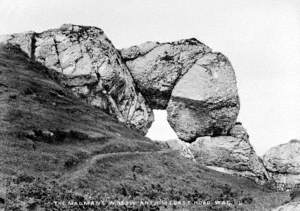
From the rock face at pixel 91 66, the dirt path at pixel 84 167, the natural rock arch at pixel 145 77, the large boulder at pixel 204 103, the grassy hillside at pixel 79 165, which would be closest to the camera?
the grassy hillside at pixel 79 165

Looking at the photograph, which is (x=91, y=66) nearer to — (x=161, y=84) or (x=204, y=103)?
(x=161, y=84)

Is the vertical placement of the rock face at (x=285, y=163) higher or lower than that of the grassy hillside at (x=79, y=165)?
lower

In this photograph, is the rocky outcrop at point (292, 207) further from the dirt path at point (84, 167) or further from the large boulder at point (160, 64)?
the large boulder at point (160, 64)

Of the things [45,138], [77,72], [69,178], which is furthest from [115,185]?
[77,72]

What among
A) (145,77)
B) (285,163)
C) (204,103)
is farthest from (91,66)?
(285,163)

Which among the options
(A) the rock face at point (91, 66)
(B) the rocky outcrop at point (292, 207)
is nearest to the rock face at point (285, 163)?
(A) the rock face at point (91, 66)

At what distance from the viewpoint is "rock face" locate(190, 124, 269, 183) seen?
73688 mm

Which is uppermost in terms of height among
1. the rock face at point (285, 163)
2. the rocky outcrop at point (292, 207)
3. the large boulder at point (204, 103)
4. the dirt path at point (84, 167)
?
the rocky outcrop at point (292, 207)

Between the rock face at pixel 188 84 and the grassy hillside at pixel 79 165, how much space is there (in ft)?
60.5

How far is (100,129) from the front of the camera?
56594 mm

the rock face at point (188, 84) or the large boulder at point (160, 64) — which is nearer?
the rock face at point (188, 84)

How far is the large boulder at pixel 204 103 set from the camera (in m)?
78.8

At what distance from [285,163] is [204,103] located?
1647 cm

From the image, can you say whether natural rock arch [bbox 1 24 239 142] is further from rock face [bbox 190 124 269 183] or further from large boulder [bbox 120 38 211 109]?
rock face [bbox 190 124 269 183]
